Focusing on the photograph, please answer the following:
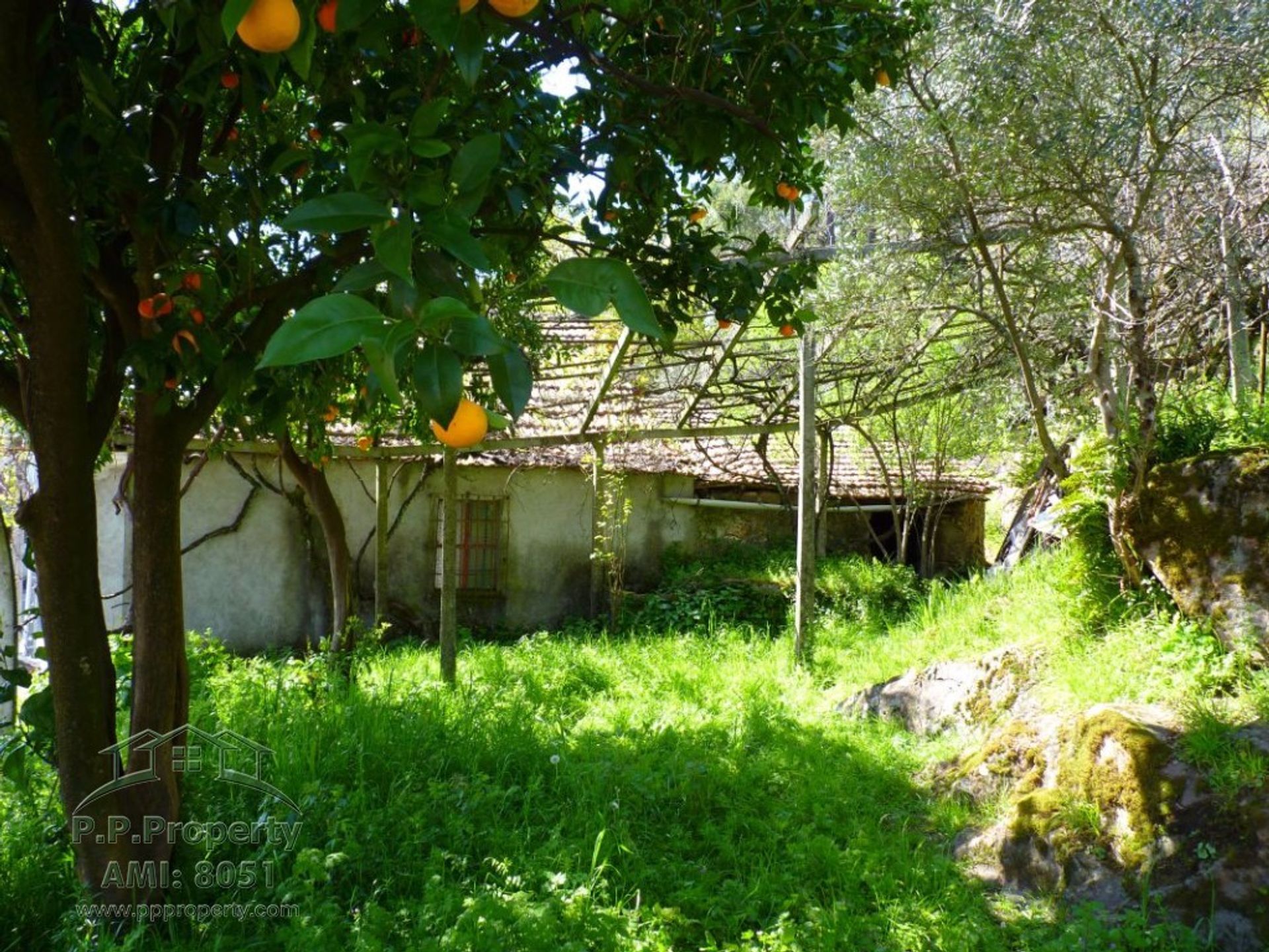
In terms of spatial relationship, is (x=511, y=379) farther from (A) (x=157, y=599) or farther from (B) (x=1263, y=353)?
(B) (x=1263, y=353)

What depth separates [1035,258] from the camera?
521 centimetres

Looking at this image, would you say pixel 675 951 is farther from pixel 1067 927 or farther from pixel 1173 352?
pixel 1173 352

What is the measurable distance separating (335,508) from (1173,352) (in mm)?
4900

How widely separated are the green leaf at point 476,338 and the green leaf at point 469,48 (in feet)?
1.67

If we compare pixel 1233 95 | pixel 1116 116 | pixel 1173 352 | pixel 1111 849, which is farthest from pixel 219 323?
pixel 1173 352

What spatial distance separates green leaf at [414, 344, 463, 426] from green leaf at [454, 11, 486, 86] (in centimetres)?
54

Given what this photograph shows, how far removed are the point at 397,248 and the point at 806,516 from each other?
6.08 metres

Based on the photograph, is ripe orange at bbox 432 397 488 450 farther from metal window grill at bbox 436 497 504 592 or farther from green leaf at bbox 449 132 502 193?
metal window grill at bbox 436 497 504 592

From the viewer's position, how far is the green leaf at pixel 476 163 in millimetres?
1148

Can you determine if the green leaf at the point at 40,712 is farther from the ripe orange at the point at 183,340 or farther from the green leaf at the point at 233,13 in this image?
the green leaf at the point at 233,13

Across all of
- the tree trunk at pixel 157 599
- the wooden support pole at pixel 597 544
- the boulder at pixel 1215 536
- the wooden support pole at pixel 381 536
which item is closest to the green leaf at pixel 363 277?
the tree trunk at pixel 157 599

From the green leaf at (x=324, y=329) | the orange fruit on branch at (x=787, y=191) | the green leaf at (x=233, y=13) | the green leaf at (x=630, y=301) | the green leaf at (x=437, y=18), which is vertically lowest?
the green leaf at (x=324, y=329)

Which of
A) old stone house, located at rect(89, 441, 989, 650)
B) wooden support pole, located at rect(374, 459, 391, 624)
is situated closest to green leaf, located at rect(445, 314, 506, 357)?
wooden support pole, located at rect(374, 459, 391, 624)

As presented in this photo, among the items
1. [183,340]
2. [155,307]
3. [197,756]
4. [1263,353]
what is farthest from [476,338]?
[1263,353]
